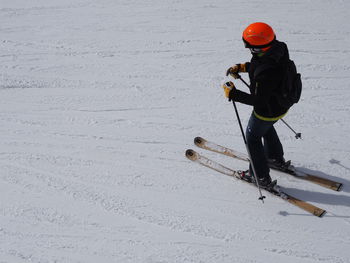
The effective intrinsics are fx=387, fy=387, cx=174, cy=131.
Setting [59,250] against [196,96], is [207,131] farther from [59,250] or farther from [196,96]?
[59,250]

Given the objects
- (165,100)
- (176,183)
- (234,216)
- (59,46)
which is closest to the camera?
(234,216)

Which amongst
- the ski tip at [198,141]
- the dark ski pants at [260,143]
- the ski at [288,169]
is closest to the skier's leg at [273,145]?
the dark ski pants at [260,143]

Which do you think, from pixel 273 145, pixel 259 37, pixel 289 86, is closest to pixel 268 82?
pixel 289 86

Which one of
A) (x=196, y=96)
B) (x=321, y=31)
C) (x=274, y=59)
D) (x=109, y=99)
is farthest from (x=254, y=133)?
(x=321, y=31)

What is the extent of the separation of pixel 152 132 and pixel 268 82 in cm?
229

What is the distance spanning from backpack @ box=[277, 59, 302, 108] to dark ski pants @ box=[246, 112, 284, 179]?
0.36 metres

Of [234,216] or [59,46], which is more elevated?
[59,46]

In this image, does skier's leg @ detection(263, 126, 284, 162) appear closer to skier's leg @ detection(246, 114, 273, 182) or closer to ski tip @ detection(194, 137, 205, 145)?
skier's leg @ detection(246, 114, 273, 182)

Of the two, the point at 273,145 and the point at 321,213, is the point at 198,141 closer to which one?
the point at 273,145

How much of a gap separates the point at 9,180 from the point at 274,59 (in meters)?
3.48

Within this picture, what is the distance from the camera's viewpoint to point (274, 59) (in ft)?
11.7

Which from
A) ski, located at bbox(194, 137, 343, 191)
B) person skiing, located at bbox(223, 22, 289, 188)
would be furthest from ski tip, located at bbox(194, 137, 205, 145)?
person skiing, located at bbox(223, 22, 289, 188)

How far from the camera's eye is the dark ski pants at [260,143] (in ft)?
13.5

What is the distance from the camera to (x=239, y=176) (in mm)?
4730
